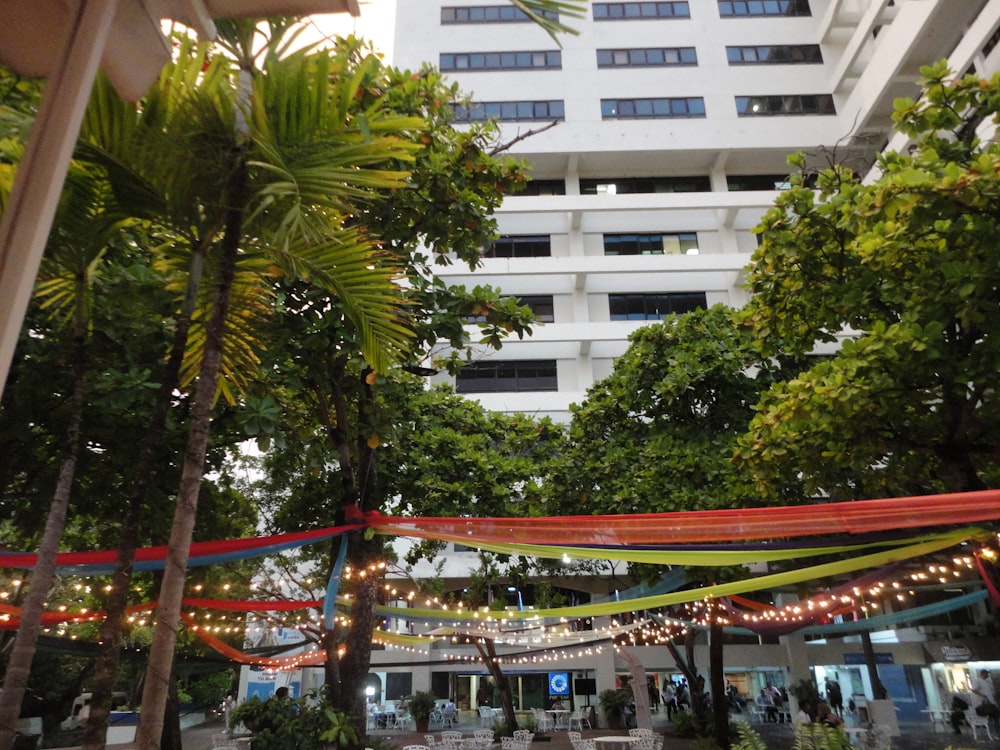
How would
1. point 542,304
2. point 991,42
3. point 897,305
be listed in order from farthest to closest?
point 542,304 < point 991,42 < point 897,305

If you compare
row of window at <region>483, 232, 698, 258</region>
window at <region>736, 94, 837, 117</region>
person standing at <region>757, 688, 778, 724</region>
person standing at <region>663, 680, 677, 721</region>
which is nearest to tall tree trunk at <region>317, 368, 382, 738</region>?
person standing at <region>757, 688, 778, 724</region>

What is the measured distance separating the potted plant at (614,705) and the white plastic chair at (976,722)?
812 cm

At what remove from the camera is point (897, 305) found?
5.92 m

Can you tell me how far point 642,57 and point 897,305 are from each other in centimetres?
2091

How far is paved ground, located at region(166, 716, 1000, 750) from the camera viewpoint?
39.2 ft

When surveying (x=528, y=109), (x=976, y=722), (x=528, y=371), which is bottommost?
(x=976, y=722)

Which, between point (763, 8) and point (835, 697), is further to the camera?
point (763, 8)

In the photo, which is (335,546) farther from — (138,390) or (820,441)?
(820,441)

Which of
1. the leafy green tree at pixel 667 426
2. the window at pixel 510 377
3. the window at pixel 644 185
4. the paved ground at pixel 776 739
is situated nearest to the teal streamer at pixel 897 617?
the paved ground at pixel 776 739

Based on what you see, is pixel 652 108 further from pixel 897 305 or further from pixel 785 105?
pixel 897 305

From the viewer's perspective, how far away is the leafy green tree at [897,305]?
4.82 metres

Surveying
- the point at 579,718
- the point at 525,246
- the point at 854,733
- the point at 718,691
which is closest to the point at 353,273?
Answer: the point at 718,691

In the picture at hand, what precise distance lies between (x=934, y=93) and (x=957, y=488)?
10.7ft

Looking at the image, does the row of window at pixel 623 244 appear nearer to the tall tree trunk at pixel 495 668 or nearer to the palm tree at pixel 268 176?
the tall tree trunk at pixel 495 668
